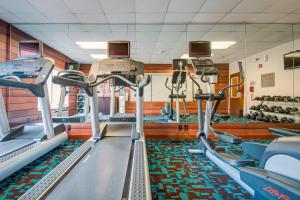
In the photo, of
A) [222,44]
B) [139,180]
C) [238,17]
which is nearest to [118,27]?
[238,17]

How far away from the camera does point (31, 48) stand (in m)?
3.15

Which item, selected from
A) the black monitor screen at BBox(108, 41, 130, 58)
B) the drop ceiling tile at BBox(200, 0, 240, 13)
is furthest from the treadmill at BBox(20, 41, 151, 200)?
the drop ceiling tile at BBox(200, 0, 240, 13)

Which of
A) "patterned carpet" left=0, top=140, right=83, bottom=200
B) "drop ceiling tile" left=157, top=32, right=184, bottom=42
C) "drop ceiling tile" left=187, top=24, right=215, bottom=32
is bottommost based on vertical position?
"patterned carpet" left=0, top=140, right=83, bottom=200

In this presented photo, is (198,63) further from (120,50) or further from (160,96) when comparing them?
(160,96)

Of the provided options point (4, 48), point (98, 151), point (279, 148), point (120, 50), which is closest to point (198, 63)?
point (120, 50)

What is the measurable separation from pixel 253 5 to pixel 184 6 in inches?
57.4

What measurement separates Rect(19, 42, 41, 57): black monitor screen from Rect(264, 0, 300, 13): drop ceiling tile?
15.7ft

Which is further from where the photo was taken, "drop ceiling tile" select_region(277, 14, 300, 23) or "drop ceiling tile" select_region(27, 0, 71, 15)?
"drop ceiling tile" select_region(277, 14, 300, 23)

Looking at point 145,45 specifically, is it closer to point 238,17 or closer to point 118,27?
point 118,27

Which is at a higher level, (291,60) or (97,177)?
(291,60)

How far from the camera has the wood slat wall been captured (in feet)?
13.8

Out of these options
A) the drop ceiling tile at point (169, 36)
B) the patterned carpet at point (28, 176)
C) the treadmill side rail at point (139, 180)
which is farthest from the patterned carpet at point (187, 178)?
the drop ceiling tile at point (169, 36)

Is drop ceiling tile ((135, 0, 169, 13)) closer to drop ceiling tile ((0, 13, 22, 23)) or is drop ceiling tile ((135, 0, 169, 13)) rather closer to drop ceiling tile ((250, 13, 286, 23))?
drop ceiling tile ((250, 13, 286, 23))

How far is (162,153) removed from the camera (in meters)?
2.98
